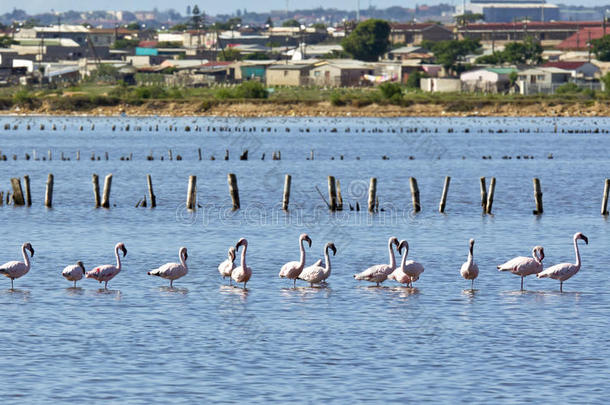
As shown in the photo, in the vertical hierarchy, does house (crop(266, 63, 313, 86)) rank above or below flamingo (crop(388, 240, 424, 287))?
above

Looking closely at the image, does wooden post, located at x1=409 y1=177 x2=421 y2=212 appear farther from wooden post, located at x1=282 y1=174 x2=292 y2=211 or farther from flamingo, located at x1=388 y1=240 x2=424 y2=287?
flamingo, located at x1=388 y1=240 x2=424 y2=287

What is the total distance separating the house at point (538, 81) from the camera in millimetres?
176500

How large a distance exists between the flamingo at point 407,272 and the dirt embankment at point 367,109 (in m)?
131

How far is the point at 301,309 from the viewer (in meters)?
29.6

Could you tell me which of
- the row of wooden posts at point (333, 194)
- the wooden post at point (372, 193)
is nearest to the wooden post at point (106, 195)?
the row of wooden posts at point (333, 194)

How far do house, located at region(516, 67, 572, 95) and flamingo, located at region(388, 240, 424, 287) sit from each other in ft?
484

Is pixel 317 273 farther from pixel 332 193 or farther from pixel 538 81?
pixel 538 81

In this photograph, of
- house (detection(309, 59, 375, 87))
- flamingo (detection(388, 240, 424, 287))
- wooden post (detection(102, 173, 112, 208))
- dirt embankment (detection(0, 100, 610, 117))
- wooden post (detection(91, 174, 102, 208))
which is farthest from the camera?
house (detection(309, 59, 375, 87))

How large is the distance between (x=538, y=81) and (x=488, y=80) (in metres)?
7.57

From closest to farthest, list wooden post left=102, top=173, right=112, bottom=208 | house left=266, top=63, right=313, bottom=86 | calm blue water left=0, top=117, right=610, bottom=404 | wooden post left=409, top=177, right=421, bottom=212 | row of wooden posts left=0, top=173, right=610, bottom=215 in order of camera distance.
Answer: calm blue water left=0, top=117, right=610, bottom=404 → wooden post left=409, top=177, right=421, bottom=212 → row of wooden posts left=0, top=173, right=610, bottom=215 → wooden post left=102, top=173, right=112, bottom=208 → house left=266, top=63, right=313, bottom=86

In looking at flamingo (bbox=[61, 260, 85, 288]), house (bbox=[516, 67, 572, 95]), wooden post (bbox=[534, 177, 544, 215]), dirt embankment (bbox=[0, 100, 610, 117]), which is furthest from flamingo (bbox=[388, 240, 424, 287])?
house (bbox=[516, 67, 572, 95])

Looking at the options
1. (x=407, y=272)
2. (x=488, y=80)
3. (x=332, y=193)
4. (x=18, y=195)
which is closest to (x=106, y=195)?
(x=18, y=195)

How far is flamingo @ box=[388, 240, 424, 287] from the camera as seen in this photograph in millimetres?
31873

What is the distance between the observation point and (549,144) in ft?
395
